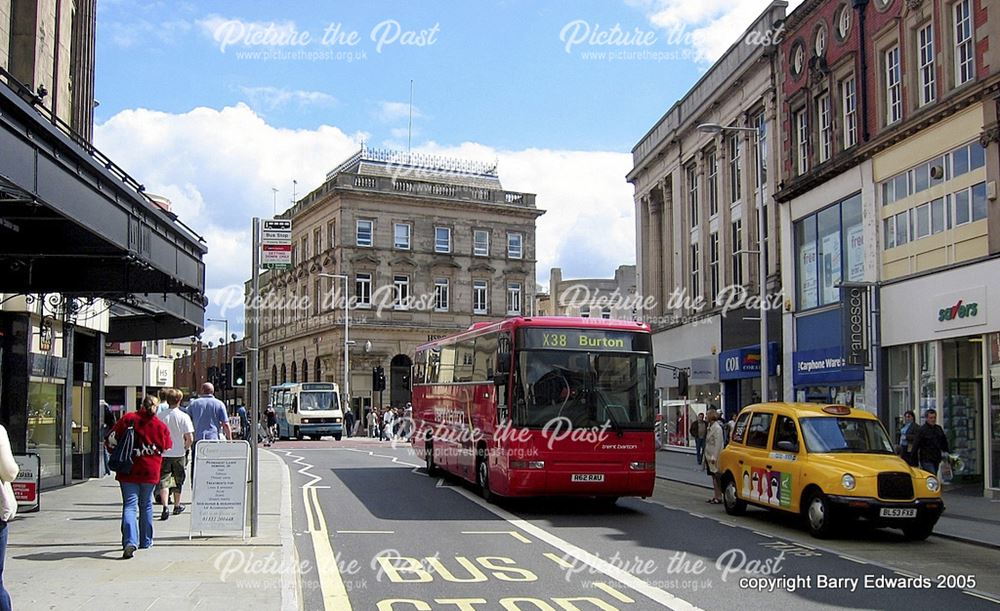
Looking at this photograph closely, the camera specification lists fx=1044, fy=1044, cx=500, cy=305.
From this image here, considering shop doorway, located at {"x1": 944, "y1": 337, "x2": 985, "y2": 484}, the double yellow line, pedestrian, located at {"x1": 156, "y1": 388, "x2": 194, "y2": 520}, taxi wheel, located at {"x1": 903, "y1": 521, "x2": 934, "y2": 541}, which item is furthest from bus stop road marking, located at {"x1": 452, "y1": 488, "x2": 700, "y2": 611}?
shop doorway, located at {"x1": 944, "y1": 337, "x2": 985, "y2": 484}

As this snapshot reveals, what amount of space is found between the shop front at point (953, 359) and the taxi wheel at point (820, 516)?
7436mm

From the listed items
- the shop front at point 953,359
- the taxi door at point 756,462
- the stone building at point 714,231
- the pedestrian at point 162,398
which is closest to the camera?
the pedestrian at point 162,398

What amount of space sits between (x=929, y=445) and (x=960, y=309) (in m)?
3.42

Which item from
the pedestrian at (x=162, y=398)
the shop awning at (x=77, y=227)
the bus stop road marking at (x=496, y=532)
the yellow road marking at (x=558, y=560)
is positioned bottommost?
the bus stop road marking at (x=496, y=532)

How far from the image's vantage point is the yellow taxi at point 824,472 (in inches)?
536

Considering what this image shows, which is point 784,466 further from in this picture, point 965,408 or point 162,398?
point 162,398

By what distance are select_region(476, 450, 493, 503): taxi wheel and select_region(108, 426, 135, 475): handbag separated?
7989mm

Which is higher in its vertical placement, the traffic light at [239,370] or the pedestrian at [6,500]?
the traffic light at [239,370]

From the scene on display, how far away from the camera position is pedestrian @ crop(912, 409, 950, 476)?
19.2 m

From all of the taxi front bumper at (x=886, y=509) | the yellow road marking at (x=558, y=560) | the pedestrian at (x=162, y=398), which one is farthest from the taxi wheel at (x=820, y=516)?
the pedestrian at (x=162, y=398)

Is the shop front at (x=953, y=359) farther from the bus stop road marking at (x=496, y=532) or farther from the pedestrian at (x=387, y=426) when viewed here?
the pedestrian at (x=387, y=426)

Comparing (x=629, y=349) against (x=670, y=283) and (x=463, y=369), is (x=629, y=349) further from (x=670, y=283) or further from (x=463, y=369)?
(x=670, y=283)

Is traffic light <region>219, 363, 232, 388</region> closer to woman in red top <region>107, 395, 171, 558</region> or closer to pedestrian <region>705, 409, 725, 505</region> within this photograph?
pedestrian <region>705, 409, 725, 505</region>

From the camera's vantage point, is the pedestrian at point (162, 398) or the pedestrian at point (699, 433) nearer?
the pedestrian at point (162, 398)
